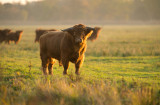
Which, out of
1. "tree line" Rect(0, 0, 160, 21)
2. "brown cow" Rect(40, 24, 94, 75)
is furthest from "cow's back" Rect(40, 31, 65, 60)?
"tree line" Rect(0, 0, 160, 21)

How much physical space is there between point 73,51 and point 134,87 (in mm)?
2288

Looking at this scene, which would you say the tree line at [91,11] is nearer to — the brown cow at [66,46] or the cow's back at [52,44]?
the cow's back at [52,44]

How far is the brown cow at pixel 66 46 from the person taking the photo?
6566 millimetres

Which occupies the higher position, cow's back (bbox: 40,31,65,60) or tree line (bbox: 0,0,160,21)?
tree line (bbox: 0,0,160,21)

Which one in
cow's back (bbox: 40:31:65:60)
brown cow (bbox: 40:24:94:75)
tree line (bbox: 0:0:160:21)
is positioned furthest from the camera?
tree line (bbox: 0:0:160:21)

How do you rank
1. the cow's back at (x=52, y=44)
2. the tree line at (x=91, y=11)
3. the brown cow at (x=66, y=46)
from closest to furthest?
the brown cow at (x=66, y=46)
the cow's back at (x=52, y=44)
the tree line at (x=91, y=11)

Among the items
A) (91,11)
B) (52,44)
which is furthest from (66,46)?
(91,11)

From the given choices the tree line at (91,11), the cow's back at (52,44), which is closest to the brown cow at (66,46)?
the cow's back at (52,44)

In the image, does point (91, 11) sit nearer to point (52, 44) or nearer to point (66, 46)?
point (52, 44)

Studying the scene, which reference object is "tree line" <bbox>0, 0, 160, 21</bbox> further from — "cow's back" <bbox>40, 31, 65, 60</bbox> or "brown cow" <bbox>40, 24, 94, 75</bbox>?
"brown cow" <bbox>40, 24, 94, 75</bbox>

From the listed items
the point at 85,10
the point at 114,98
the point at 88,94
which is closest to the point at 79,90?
the point at 88,94

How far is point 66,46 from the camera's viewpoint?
22.7 feet

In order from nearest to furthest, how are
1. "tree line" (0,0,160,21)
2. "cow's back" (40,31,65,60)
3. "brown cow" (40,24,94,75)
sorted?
"brown cow" (40,24,94,75) → "cow's back" (40,31,65,60) → "tree line" (0,0,160,21)

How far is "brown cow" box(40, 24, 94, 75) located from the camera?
6.57 meters
